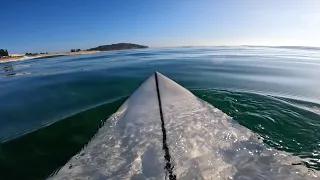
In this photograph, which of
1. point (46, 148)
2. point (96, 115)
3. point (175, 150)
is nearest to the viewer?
point (175, 150)

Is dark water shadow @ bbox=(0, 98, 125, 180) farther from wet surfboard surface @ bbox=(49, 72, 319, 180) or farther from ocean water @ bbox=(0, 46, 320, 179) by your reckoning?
wet surfboard surface @ bbox=(49, 72, 319, 180)

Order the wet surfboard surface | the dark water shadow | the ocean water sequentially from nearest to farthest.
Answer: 1. the wet surfboard surface
2. the dark water shadow
3. the ocean water

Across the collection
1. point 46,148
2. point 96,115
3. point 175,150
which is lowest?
point 46,148

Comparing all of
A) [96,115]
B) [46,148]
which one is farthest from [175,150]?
[96,115]

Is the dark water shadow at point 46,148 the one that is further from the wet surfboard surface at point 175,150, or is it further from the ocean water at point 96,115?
the wet surfboard surface at point 175,150

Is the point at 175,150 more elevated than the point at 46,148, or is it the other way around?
the point at 175,150

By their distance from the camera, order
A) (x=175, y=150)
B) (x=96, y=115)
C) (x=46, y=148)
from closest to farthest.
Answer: (x=175, y=150) < (x=46, y=148) < (x=96, y=115)

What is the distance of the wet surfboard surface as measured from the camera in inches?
122

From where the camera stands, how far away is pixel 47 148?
15.9ft

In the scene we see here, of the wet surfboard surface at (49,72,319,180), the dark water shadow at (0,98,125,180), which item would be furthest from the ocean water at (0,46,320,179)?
the wet surfboard surface at (49,72,319,180)

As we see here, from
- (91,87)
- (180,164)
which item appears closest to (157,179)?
(180,164)

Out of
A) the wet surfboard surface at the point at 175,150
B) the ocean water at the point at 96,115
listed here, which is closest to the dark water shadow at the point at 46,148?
the ocean water at the point at 96,115

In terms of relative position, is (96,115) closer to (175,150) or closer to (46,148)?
(46,148)

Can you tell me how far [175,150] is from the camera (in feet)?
11.7
